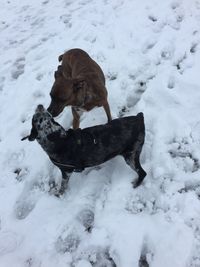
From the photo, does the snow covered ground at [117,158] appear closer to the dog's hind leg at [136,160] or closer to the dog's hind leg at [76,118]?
the dog's hind leg at [136,160]

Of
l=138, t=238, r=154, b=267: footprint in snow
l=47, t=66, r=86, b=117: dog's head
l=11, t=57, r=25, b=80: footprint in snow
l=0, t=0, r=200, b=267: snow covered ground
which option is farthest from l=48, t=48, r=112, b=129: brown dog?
l=138, t=238, r=154, b=267: footprint in snow

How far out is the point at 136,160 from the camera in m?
4.84

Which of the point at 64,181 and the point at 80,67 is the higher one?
the point at 80,67

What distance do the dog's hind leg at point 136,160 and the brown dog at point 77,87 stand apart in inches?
45.5

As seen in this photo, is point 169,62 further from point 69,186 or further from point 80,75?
point 69,186

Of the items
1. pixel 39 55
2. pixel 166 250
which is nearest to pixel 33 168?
pixel 166 250

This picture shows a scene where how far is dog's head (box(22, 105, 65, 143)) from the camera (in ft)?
14.4

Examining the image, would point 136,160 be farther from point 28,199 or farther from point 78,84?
point 28,199

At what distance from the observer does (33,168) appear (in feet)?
17.9

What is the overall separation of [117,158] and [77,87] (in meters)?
1.24

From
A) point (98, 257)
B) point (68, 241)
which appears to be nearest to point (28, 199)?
point (68, 241)

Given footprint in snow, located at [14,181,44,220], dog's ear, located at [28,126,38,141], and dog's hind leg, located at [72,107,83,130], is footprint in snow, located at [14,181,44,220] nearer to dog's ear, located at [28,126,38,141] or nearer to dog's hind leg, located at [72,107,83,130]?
dog's ear, located at [28,126,38,141]

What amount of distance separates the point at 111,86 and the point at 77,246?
125 inches

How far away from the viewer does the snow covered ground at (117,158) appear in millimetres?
4305
